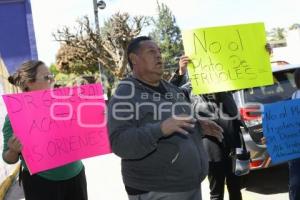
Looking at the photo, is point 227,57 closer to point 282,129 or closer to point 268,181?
point 282,129

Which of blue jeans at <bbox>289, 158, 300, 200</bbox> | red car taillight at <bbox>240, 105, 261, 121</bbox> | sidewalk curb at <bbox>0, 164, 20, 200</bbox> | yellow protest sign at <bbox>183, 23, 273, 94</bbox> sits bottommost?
sidewalk curb at <bbox>0, 164, 20, 200</bbox>

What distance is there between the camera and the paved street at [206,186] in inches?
207

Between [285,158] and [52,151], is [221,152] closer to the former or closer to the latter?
[285,158]

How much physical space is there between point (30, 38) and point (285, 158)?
813 centimetres

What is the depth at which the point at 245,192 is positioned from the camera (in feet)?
17.7

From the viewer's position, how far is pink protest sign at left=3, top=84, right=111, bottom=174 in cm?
264

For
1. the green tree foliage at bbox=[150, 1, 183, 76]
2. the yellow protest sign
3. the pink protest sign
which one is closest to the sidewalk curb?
the pink protest sign

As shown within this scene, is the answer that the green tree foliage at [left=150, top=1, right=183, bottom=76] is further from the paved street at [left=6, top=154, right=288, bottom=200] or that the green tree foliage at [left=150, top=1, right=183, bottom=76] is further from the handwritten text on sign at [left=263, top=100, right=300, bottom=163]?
the handwritten text on sign at [left=263, top=100, right=300, bottom=163]

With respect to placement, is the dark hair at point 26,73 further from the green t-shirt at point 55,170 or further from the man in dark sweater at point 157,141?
the man in dark sweater at point 157,141

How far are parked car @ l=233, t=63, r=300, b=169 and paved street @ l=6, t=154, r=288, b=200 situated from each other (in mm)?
498

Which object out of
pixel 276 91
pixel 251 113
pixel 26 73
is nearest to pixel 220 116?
pixel 251 113

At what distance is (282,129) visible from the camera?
336 cm

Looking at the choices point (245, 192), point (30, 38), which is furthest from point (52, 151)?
point (30, 38)

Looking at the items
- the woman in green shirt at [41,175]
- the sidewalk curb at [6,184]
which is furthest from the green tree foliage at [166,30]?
the woman in green shirt at [41,175]
